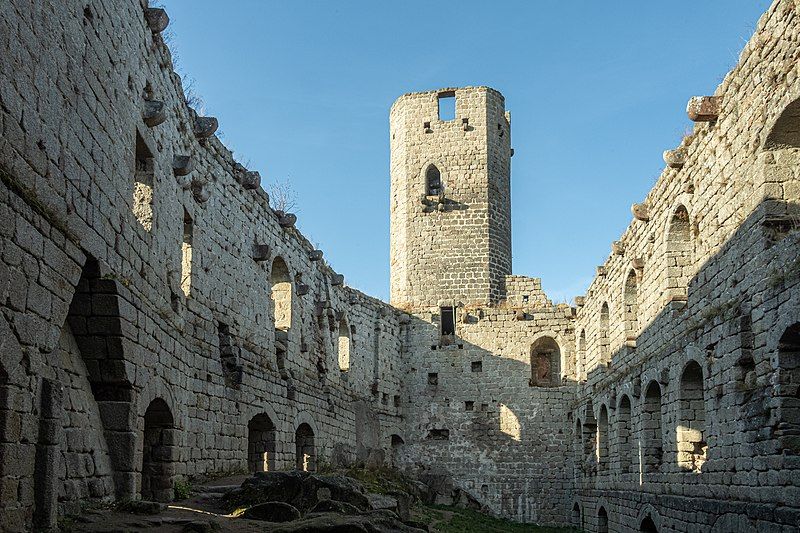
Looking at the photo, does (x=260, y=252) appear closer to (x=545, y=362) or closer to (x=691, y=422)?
(x=691, y=422)

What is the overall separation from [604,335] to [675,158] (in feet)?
26.3

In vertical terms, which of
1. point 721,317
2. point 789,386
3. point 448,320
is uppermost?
point 448,320

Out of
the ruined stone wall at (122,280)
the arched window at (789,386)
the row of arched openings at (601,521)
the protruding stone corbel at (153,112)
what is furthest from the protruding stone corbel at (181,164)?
the row of arched openings at (601,521)

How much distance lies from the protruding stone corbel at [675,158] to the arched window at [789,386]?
4653mm

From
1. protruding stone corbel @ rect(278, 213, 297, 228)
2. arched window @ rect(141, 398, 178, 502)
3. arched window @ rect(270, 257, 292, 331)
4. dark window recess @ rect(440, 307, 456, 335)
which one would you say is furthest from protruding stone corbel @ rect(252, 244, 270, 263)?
dark window recess @ rect(440, 307, 456, 335)

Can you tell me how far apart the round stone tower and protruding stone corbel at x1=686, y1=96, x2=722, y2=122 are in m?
16.6

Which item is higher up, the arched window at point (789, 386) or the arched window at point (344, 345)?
the arched window at point (344, 345)

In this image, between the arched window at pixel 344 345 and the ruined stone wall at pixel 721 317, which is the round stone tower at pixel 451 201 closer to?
the arched window at pixel 344 345

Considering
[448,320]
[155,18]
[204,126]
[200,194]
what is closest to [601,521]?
[448,320]

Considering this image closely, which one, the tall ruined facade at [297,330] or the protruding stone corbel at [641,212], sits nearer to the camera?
the tall ruined facade at [297,330]

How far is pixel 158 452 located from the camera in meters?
10.7

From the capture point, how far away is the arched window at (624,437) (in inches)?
703

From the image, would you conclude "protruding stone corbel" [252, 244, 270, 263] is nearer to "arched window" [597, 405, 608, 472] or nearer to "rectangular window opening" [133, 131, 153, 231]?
"rectangular window opening" [133, 131, 153, 231]

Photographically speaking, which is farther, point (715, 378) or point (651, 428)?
point (651, 428)
